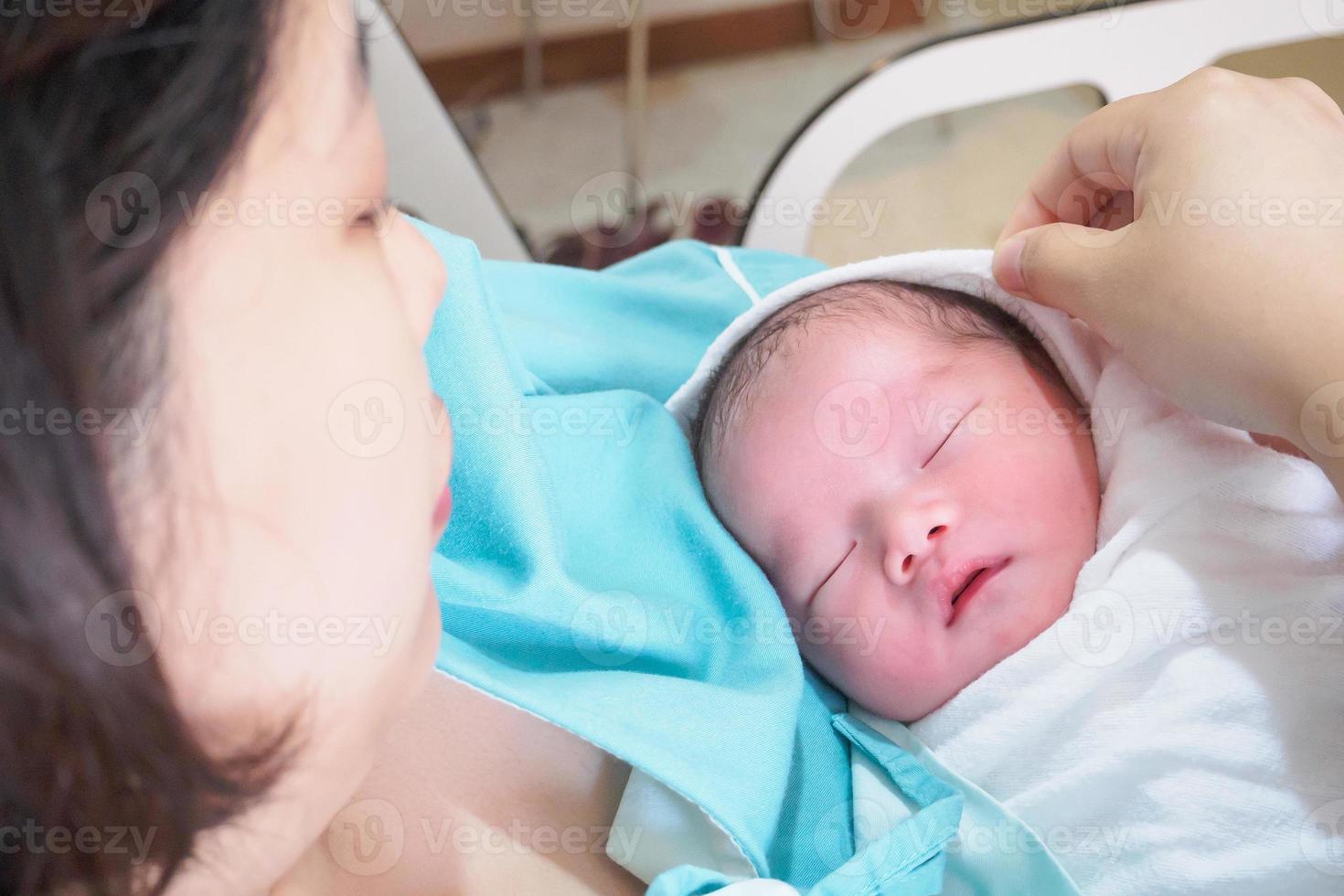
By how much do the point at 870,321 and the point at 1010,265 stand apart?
0.17 metres

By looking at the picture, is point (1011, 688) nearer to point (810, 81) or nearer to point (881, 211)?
point (881, 211)

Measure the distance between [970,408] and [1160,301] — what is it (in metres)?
0.24

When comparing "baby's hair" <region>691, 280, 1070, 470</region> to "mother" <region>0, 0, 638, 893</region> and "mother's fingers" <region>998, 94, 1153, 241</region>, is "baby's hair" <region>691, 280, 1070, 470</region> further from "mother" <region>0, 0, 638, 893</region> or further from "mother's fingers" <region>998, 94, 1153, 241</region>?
"mother" <region>0, 0, 638, 893</region>

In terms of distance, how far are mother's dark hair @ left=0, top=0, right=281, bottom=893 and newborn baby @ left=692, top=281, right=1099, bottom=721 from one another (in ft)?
2.00

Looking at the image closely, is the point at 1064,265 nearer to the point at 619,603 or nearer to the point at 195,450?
the point at 619,603

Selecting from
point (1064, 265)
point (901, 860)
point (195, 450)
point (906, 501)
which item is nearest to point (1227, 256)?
point (1064, 265)

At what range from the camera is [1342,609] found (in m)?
0.73

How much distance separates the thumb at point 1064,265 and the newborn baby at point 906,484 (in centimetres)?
12

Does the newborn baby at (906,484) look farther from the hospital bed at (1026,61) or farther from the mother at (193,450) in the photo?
the mother at (193,450)

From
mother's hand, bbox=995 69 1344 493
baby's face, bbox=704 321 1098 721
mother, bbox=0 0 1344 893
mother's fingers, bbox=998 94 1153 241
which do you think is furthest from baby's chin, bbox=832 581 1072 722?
mother, bbox=0 0 1344 893

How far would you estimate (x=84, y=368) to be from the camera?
33 cm

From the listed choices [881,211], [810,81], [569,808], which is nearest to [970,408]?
[569,808]

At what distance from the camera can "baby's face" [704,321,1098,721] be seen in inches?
33.1

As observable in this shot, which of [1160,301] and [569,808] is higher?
[1160,301]
